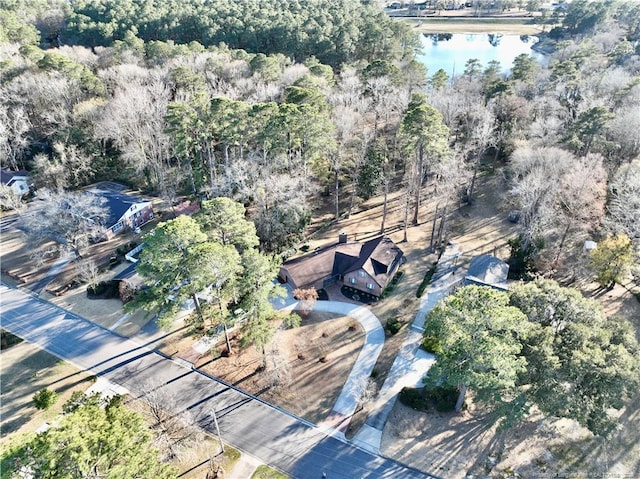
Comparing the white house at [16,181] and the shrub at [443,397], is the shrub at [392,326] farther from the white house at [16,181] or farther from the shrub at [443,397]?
the white house at [16,181]

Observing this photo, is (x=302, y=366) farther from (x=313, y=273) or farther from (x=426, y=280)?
(x=426, y=280)

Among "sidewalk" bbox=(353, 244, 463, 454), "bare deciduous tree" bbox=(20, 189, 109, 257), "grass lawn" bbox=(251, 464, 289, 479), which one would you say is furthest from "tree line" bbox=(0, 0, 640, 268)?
"grass lawn" bbox=(251, 464, 289, 479)

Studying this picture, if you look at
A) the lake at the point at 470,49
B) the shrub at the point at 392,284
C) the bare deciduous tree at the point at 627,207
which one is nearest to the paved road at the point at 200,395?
the shrub at the point at 392,284

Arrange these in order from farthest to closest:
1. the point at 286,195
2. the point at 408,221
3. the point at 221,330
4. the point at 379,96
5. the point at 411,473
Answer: the point at 379,96, the point at 408,221, the point at 286,195, the point at 221,330, the point at 411,473

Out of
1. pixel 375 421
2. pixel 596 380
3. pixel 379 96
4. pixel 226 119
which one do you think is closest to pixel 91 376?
pixel 375 421

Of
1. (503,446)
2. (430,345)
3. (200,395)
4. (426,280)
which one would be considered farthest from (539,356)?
(200,395)

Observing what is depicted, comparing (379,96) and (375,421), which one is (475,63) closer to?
(379,96)

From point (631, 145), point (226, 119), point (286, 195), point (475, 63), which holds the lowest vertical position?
point (286, 195)
